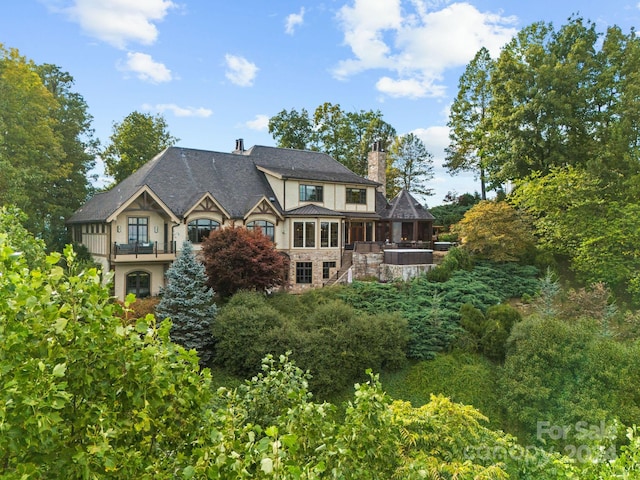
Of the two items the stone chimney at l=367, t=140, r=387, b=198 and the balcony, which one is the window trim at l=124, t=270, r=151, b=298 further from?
the stone chimney at l=367, t=140, r=387, b=198

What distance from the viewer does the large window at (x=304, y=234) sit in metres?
24.8

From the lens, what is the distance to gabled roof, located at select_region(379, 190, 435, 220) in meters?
29.0

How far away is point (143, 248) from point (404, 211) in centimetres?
1792

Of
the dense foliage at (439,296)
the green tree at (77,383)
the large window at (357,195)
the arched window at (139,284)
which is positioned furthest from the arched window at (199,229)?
the green tree at (77,383)

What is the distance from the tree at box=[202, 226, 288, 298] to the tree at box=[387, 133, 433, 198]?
27500mm

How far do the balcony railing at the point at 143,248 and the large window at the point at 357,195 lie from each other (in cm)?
1229

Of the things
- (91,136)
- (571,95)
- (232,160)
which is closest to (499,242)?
(571,95)

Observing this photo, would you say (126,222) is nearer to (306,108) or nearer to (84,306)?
(84,306)

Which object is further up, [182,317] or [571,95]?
[571,95]

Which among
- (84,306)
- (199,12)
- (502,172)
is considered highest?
(199,12)

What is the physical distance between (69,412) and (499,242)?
77.9 feet

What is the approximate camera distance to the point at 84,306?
3041 mm

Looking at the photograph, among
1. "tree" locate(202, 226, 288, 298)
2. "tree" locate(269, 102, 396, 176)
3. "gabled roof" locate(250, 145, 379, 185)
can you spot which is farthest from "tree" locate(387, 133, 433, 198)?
"tree" locate(202, 226, 288, 298)

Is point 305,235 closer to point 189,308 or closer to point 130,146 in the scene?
point 189,308
